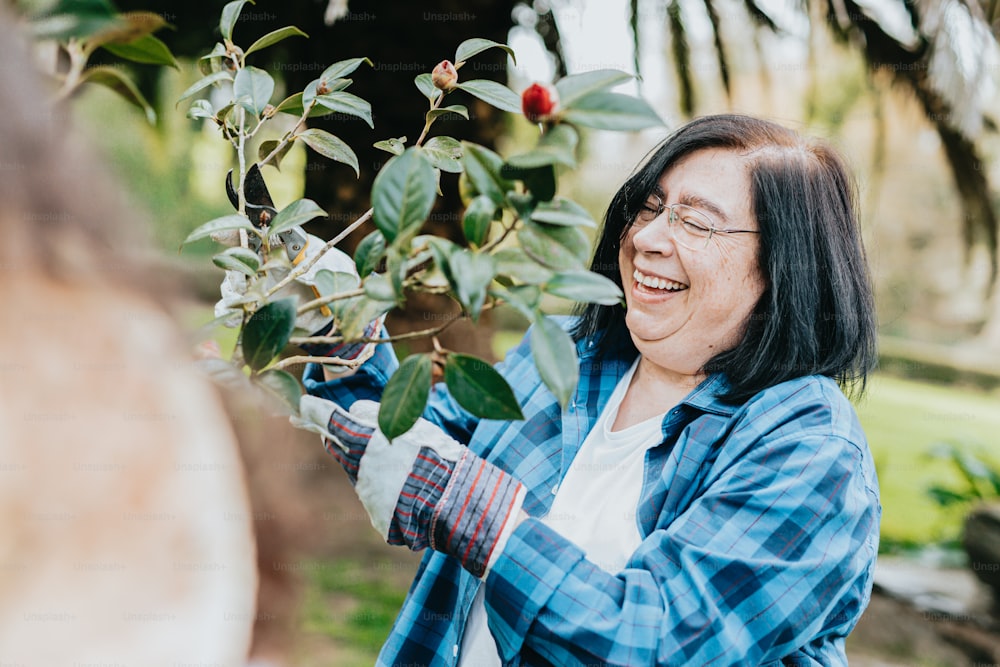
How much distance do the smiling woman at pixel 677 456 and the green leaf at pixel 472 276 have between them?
0.31 metres

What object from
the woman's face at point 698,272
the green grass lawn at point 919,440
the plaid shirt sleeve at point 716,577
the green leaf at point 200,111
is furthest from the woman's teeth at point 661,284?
the green grass lawn at point 919,440

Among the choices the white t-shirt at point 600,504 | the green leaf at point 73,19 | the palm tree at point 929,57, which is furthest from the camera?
the palm tree at point 929,57

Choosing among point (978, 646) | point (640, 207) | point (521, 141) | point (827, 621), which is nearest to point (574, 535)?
point (827, 621)

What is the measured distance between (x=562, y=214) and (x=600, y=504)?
1.75ft

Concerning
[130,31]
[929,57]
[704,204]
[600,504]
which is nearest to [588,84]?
[130,31]

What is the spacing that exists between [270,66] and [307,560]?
1.74 metres

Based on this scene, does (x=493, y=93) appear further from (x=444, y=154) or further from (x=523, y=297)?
(x=523, y=297)

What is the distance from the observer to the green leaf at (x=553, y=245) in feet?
2.35

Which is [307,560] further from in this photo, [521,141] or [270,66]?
[521,141]

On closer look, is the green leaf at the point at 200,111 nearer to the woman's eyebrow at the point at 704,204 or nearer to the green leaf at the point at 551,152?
the green leaf at the point at 551,152

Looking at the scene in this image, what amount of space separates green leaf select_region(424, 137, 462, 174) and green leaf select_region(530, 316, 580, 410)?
0.27 metres

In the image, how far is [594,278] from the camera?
705mm

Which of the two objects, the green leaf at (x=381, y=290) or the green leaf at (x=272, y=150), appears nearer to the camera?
the green leaf at (x=381, y=290)

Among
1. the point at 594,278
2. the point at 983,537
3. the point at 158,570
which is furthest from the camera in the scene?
the point at 983,537
